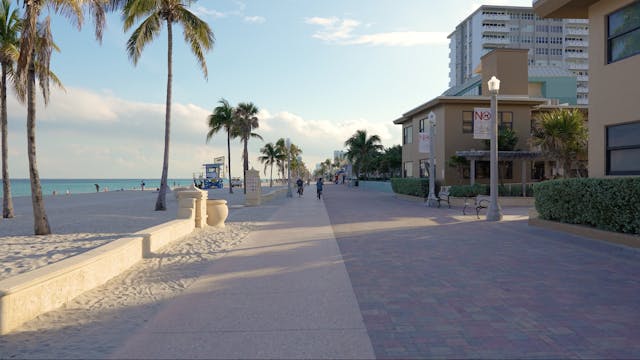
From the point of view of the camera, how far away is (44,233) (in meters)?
12.6

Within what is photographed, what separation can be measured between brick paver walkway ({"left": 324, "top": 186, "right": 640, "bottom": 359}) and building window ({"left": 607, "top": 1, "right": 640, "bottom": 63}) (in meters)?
5.07

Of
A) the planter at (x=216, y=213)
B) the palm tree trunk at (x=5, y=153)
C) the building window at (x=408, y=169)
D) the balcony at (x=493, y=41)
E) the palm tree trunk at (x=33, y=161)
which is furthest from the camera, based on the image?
the balcony at (x=493, y=41)

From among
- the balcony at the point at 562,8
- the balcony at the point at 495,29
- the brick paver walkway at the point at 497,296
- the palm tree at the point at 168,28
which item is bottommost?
the brick paver walkway at the point at 497,296

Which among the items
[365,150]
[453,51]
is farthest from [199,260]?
[453,51]

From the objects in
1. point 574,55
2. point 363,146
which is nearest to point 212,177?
point 363,146

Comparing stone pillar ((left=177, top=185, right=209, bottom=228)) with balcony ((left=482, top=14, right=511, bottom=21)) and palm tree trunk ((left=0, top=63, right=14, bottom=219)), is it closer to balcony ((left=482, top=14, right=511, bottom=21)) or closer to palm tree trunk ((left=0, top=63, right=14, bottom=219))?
palm tree trunk ((left=0, top=63, right=14, bottom=219))

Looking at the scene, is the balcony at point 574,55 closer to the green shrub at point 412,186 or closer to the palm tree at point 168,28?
the green shrub at point 412,186

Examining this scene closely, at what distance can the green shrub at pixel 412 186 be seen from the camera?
26781 millimetres

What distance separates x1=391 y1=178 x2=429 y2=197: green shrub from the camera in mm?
26781

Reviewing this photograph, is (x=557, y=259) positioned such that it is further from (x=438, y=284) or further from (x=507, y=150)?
(x=507, y=150)

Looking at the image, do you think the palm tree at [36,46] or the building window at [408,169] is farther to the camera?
the building window at [408,169]

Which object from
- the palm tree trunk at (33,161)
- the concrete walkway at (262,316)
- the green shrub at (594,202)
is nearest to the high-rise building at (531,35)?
the green shrub at (594,202)

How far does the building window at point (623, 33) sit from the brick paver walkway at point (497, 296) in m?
Answer: 5.07

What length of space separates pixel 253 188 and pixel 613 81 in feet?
58.7
